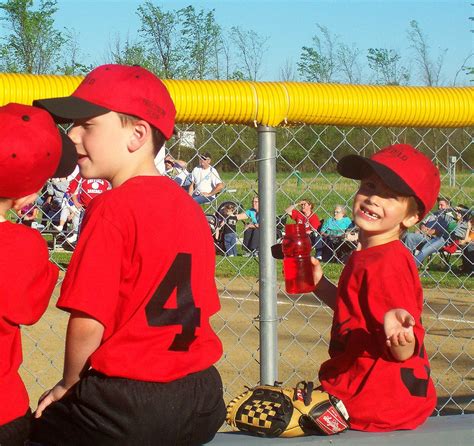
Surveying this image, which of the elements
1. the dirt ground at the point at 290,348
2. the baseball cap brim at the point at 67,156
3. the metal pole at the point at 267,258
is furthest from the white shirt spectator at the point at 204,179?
the baseball cap brim at the point at 67,156

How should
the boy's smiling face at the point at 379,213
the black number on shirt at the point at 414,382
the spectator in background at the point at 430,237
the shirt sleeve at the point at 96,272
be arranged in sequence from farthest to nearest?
the spectator in background at the point at 430,237 → the boy's smiling face at the point at 379,213 → the black number on shirt at the point at 414,382 → the shirt sleeve at the point at 96,272

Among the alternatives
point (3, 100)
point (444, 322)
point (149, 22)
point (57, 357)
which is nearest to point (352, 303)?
point (3, 100)

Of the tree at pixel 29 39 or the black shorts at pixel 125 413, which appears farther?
the tree at pixel 29 39

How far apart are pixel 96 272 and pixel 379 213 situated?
1.11 metres

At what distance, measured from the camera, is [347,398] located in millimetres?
3086

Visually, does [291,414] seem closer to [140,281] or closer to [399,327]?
[399,327]

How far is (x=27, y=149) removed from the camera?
2.53 metres

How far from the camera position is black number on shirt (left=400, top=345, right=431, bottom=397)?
120 inches

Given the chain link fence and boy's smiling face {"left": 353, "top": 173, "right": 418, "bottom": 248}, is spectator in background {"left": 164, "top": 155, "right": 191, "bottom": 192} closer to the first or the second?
the chain link fence

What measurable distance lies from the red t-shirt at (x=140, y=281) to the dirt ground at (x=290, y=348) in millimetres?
2824

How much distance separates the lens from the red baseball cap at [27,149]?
251 cm

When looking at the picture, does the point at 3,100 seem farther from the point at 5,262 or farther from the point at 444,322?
the point at 444,322

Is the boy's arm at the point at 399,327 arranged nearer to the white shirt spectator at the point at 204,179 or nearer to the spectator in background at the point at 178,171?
the spectator in background at the point at 178,171

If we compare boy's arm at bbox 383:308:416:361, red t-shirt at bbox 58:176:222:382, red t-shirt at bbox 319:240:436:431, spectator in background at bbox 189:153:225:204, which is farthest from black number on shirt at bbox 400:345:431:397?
spectator in background at bbox 189:153:225:204
